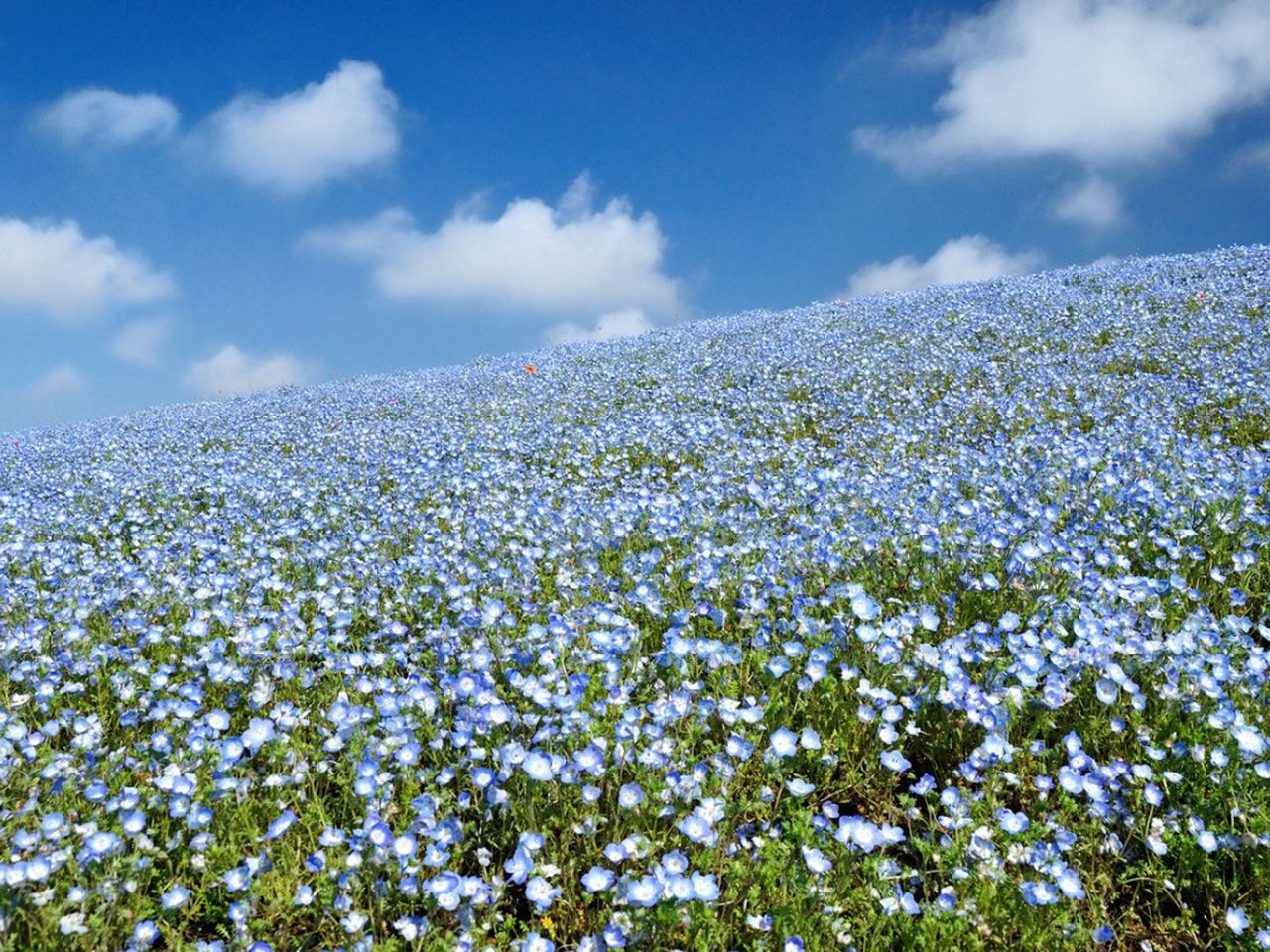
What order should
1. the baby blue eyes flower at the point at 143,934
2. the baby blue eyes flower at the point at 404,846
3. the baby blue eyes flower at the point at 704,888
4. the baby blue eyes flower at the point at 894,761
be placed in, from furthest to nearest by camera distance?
the baby blue eyes flower at the point at 894,761
the baby blue eyes flower at the point at 404,846
the baby blue eyes flower at the point at 704,888
the baby blue eyes flower at the point at 143,934

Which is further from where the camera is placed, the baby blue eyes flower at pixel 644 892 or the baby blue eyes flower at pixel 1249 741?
the baby blue eyes flower at pixel 1249 741

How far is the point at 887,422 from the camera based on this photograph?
28.7ft

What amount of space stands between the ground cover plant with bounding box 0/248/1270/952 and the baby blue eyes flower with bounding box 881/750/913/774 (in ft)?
0.05

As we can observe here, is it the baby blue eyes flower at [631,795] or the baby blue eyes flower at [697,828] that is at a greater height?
the baby blue eyes flower at [631,795]

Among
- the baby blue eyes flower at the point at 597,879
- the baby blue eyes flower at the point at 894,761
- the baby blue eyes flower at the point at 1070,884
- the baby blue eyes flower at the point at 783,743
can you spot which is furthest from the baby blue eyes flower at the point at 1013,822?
the baby blue eyes flower at the point at 597,879

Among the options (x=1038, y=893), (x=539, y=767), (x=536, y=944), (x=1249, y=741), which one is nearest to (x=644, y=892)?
(x=536, y=944)

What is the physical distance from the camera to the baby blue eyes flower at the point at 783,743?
337cm

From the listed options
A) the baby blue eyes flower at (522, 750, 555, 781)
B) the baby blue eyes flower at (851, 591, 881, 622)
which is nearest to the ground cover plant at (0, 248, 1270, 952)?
the baby blue eyes flower at (522, 750, 555, 781)

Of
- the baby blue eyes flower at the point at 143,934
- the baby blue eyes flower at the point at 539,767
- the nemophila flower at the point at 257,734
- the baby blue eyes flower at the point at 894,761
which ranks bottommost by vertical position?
the baby blue eyes flower at the point at 894,761

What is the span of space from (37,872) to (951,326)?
1438cm

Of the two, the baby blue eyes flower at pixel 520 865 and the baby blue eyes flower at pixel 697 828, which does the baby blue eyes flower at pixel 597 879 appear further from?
the baby blue eyes flower at pixel 697 828

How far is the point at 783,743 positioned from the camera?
342cm

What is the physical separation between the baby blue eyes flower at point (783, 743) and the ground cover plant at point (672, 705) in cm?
2

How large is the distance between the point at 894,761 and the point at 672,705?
37.4 inches
